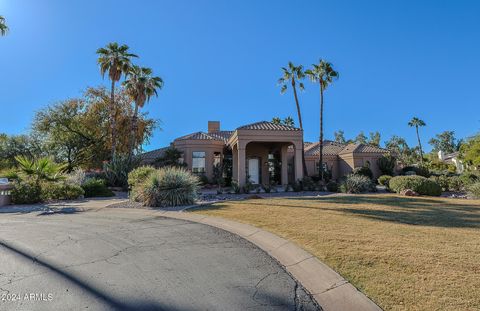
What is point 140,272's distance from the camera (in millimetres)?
4629

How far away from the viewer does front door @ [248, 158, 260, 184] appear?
85.3ft

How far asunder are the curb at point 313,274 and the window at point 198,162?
18057mm

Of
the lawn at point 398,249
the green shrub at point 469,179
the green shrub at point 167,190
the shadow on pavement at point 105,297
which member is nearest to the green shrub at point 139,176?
the green shrub at point 167,190

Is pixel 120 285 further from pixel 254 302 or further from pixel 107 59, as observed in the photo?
pixel 107 59

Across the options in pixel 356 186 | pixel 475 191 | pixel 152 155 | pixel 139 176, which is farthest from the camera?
pixel 152 155

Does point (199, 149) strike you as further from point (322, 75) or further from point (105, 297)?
point (105, 297)

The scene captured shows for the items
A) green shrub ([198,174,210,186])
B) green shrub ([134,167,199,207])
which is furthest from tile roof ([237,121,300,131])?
green shrub ([134,167,199,207])

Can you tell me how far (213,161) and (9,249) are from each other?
20.0 meters

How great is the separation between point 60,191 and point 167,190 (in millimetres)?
7917

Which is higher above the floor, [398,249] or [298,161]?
[298,161]

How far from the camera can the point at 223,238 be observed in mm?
6883

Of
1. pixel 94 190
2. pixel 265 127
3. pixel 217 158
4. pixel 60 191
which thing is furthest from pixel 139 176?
pixel 217 158

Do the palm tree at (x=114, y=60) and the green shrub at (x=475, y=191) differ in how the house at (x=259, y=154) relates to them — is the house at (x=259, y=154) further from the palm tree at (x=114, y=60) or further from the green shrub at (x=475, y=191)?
the green shrub at (x=475, y=191)

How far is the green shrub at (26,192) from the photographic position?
1494 cm
